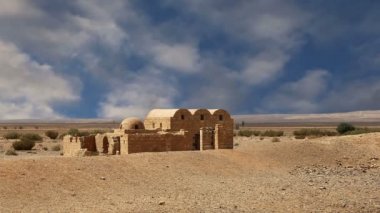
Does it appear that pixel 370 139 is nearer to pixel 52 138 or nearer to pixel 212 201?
pixel 212 201

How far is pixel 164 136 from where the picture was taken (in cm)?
2812

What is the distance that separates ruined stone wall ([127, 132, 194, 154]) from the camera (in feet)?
88.8

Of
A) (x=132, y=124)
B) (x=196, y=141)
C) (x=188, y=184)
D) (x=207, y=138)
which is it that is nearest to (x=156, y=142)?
(x=207, y=138)

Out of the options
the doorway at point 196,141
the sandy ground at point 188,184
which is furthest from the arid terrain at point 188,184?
the doorway at point 196,141

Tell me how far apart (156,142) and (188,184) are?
791 cm

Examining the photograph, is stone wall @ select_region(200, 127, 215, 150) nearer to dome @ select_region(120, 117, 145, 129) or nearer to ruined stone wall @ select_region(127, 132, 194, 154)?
ruined stone wall @ select_region(127, 132, 194, 154)

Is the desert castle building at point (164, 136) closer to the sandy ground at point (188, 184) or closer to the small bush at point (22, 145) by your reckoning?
the sandy ground at point (188, 184)

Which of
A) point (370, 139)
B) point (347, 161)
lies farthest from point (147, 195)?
point (370, 139)

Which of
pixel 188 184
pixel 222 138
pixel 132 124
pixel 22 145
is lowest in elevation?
pixel 188 184

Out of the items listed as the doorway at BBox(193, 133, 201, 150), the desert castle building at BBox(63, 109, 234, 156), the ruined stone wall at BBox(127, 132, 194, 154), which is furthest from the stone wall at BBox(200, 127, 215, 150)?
the doorway at BBox(193, 133, 201, 150)

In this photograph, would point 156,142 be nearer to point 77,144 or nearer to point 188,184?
point 77,144

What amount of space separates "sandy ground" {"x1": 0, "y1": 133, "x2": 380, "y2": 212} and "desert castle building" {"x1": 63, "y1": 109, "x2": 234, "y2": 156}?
2.63m

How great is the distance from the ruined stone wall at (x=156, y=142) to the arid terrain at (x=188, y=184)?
8.65 feet

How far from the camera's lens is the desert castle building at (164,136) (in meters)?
27.6
